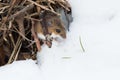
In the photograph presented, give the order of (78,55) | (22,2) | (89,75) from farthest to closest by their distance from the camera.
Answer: (22,2), (78,55), (89,75)

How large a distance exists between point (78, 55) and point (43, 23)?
0.22 metres

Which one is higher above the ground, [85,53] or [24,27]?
[24,27]

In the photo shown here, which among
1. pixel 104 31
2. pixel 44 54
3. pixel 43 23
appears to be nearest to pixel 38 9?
pixel 43 23

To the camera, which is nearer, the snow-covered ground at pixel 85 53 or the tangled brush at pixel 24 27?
the snow-covered ground at pixel 85 53

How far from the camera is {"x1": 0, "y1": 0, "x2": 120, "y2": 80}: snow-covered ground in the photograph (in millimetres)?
1329

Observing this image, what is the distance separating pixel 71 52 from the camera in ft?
4.68

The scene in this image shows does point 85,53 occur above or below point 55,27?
below

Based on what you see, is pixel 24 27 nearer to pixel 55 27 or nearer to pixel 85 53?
pixel 55 27

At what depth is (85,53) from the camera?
1.41 metres

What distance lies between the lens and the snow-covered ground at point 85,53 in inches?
52.3

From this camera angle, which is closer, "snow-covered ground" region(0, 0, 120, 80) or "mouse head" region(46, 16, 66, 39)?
"snow-covered ground" region(0, 0, 120, 80)

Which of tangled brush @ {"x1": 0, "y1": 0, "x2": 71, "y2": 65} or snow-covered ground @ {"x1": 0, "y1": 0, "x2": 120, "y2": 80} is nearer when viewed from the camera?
snow-covered ground @ {"x1": 0, "y1": 0, "x2": 120, "y2": 80}

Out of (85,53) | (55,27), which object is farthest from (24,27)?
(85,53)

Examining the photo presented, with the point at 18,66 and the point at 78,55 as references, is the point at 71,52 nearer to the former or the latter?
the point at 78,55
